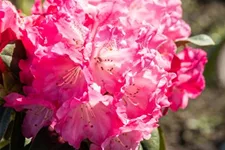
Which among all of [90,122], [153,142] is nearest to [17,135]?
[90,122]

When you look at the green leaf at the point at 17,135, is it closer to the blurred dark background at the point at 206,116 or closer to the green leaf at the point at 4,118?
the green leaf at the point at 4,118

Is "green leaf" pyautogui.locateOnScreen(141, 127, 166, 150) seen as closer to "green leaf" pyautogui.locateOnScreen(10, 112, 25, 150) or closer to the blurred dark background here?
"green leaf" pyautogui.locateOnScreen(10, 112, 25, 150)

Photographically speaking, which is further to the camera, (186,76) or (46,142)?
(186,76)

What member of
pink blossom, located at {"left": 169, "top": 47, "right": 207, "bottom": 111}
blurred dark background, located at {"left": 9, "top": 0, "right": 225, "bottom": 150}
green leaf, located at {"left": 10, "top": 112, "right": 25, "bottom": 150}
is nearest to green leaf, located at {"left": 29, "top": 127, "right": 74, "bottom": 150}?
green leaf, located at {"left": 10, "top": 112, "right": 25, "bottom": 150}

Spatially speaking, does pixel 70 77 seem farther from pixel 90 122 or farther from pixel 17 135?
pixel 17 135

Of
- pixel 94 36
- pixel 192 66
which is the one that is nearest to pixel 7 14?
pixel 94 36

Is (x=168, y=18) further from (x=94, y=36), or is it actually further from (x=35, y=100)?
(x=35, y=100)
